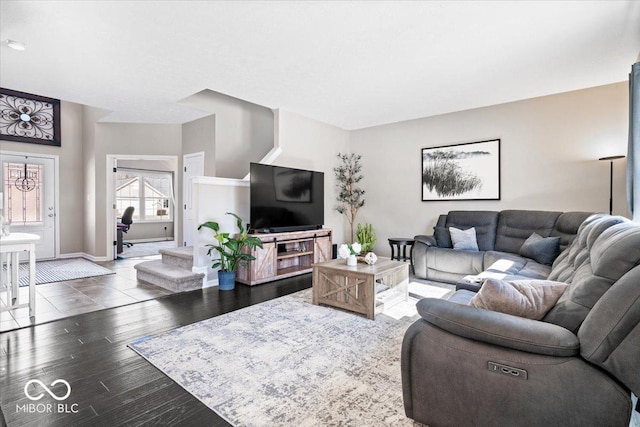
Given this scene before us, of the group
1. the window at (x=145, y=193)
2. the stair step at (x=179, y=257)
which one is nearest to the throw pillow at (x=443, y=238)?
the stair step at (x=179, y=257)

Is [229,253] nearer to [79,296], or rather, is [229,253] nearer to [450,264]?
[79,296]

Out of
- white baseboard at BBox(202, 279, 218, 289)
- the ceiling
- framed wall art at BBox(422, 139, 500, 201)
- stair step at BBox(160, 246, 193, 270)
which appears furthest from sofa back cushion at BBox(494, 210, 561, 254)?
stair step at BBox(160, 246, 193, 270)

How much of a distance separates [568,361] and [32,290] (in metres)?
4.22

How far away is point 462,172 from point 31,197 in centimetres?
799

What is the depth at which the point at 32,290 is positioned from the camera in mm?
3105

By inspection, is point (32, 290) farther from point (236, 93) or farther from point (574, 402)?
point (574, 402)

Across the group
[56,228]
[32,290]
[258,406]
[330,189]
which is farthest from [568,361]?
[56,228]

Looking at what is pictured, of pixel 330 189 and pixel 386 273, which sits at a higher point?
pixel 330 189

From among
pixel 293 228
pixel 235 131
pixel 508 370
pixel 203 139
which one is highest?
pixel 235 131

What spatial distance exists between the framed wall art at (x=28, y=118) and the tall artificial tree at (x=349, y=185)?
5681mm

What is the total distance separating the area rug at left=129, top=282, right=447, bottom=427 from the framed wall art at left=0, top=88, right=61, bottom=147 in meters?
5.78

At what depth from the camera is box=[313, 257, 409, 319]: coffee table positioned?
10.1 ft

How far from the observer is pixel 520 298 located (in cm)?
156

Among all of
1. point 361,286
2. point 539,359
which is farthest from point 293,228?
point 539,359
